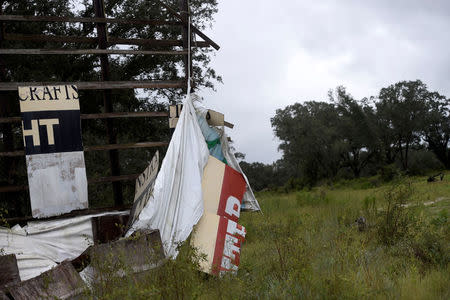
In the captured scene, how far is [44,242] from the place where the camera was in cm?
530

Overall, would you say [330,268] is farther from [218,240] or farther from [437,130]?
[437,130]

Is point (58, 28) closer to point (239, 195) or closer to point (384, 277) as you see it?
point (239, 195)

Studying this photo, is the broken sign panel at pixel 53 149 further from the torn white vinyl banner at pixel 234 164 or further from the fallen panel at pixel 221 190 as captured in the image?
the torn white vinyl banner at pixel 234 164

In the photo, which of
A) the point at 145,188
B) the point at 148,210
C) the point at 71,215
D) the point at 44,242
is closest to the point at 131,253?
the point at 148,210

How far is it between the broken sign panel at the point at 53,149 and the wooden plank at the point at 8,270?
1.48 meters

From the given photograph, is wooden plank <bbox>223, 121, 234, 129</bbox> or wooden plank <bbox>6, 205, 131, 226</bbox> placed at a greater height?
wooden plank <bbox>223, 121, 234, 129</bbox>

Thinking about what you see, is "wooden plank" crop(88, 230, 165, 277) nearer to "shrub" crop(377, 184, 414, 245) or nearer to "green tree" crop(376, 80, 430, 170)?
"shrub" crop(377, 184, 414, 245)

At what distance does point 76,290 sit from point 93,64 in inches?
306

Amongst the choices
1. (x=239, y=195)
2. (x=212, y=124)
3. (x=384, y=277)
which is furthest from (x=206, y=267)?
(x=212, y=124)

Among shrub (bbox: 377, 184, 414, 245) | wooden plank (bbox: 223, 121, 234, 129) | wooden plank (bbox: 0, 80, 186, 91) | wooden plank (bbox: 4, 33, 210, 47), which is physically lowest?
shrub (bbox: 377, 184, 414, 245)

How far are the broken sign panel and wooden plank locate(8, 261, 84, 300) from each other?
1942mm

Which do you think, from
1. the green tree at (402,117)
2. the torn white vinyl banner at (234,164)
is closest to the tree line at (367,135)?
the green tree at (402,117)

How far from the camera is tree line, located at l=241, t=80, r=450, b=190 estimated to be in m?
32.8

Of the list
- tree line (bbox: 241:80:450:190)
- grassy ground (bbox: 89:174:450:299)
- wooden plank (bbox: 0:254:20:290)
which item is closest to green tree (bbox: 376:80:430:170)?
tree line (bbox: 241:80:450:190)
